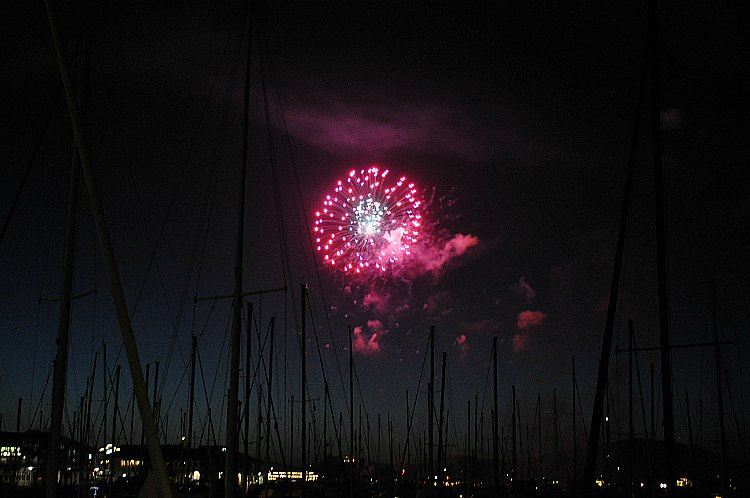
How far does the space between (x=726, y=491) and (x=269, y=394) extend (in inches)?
1048

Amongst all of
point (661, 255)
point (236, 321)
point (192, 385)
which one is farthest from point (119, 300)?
point (192, 385)

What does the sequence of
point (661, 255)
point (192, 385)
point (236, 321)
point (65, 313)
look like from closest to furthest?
point (661, 255) → point (65, 313) → point (236, 321) → point (192, 385)

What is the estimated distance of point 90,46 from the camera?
63.5 feet

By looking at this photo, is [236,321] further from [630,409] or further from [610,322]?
[630,409]

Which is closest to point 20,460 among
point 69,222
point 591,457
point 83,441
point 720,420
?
point 83,441

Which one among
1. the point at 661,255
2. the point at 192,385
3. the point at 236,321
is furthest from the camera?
the point at 192,385

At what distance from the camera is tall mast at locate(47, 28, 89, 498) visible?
53.7ft

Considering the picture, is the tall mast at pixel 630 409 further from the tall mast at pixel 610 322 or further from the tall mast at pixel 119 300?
the tall mast at pixel 119 300

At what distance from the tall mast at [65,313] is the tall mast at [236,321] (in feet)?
19.4

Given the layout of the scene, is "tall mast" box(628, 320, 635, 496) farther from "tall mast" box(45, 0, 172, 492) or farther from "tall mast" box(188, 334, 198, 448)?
"tall mast" box(45, 0, 172, 492)

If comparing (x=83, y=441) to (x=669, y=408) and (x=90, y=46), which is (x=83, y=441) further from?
(x=669, y=408)

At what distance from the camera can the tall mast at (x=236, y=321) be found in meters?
22.2

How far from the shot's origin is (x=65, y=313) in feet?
55.6

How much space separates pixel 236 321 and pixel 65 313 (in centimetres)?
673
